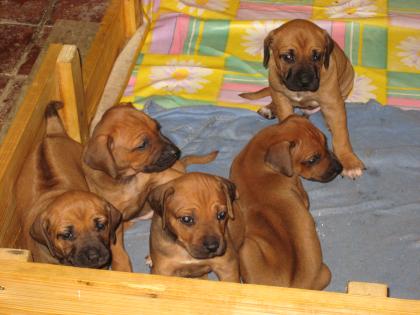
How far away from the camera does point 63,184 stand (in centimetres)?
460

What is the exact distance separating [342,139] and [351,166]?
0.67ft

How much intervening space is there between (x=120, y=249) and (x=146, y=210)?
0.40m

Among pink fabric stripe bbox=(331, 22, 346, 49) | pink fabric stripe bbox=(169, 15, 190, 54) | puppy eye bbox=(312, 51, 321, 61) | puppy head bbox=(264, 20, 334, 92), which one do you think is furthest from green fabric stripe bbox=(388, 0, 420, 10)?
puppy eye bbox=(312, 51, 321, 61)

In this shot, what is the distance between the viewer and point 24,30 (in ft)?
24.8

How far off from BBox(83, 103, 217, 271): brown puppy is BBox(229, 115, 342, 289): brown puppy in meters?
0.49

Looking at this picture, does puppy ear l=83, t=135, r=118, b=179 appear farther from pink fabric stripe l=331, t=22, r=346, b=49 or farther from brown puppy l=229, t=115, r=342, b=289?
pink fabric stripe l=331, t=22, r=346, b=49

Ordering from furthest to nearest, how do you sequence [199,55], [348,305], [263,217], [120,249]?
1. [199,55]
2. [120,249]
3. [263,217]
4. [348,305]

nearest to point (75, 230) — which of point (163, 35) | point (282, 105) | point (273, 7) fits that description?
point (282, 105)

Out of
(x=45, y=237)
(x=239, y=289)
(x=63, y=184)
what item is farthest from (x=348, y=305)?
(x=63, y=184)

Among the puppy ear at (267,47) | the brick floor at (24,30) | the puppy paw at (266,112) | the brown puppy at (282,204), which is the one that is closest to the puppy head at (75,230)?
the brown puppy at (282,204)

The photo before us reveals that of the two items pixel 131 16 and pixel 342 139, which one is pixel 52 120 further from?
pixel 342 139

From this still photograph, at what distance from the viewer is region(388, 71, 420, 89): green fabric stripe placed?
6152mm

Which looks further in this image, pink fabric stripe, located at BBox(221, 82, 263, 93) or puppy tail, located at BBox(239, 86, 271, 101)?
pink fabric stripe, located at BBox(221, 82, 263, 93)

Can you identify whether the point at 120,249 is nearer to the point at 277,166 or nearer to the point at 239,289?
the point at 277,166
